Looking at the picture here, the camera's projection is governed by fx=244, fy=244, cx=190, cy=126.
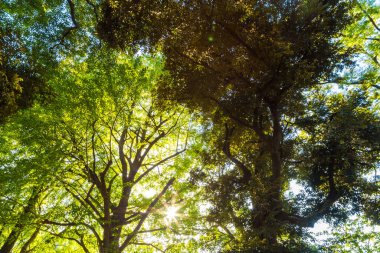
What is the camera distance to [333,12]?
24.3ft

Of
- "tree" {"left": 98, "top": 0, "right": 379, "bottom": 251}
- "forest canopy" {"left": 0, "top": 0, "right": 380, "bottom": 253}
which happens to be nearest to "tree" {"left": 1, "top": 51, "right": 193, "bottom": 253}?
"forest canopy" {"left": 0, "top": 0, "right": 380, "bottom": 253}

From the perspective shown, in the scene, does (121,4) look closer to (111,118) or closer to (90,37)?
(111,118)

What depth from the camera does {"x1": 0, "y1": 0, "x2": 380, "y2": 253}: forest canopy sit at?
7449mm

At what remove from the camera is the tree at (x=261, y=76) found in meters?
7.30

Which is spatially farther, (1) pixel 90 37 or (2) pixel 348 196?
(1) pixel 90 37

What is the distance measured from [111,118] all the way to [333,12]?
28.0 feet

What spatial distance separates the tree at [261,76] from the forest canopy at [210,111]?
0.04 meters

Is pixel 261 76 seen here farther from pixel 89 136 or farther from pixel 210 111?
pixel 89 136

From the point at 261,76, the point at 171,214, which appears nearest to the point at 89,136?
the point at 171,214

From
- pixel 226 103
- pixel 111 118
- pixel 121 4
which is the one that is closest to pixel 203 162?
pixel 226 103

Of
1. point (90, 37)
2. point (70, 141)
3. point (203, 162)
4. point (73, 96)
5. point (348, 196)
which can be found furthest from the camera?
point (90, 37)

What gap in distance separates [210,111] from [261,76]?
252 cm

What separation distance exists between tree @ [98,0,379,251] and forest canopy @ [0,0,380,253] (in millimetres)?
40

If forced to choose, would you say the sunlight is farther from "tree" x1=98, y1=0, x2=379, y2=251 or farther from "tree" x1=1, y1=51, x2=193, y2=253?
"tree" x1=98, y1=0, x2=379, y2=251
